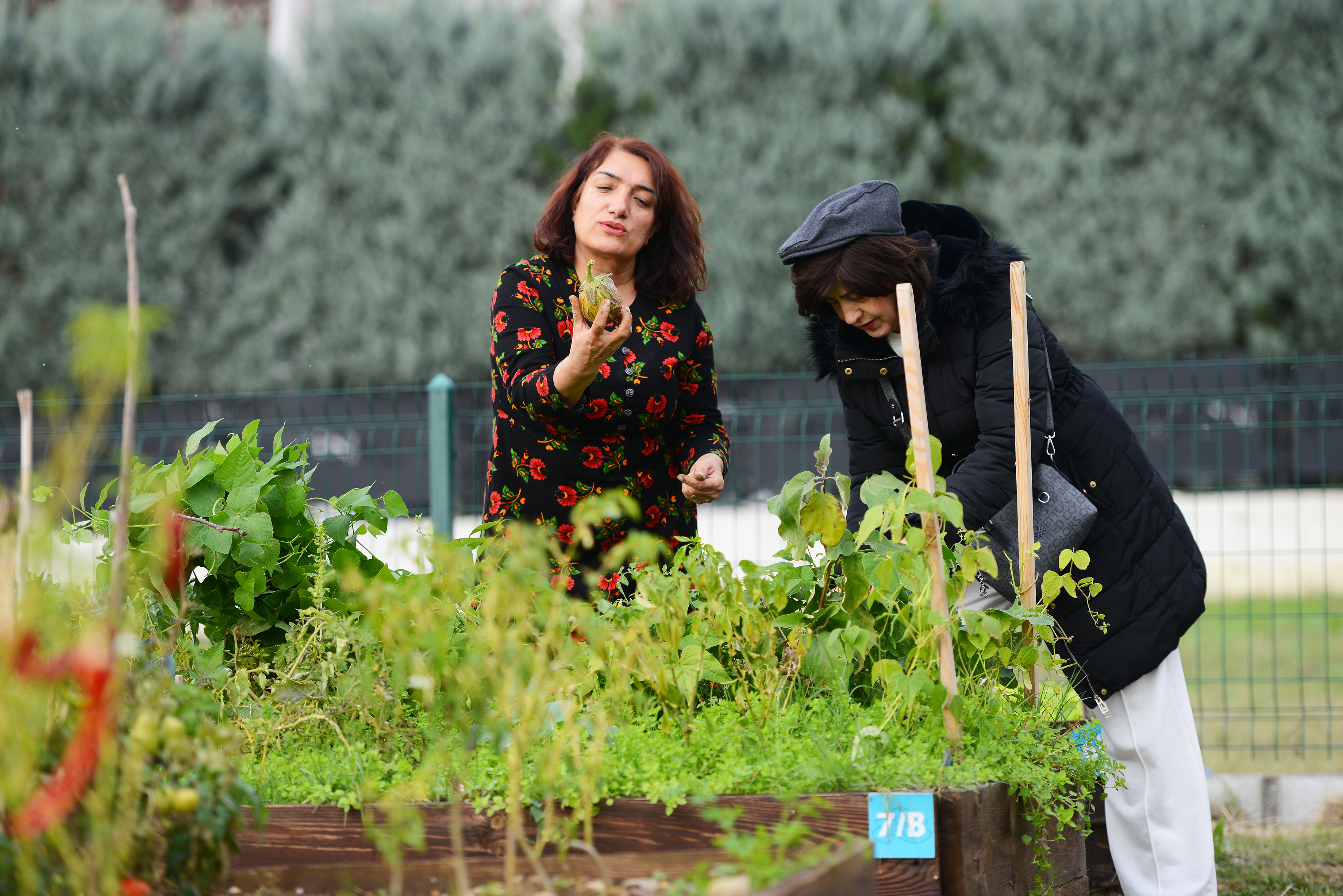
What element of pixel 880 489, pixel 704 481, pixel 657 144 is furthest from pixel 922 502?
pixel 657 144

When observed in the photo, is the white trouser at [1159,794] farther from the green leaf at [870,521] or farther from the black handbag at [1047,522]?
the green leaf at [870,521]

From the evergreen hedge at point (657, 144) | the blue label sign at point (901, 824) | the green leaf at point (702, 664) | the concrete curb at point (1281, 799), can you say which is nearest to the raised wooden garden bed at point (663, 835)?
the blue label sign at point (901, 824)

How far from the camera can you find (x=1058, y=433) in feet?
7.04

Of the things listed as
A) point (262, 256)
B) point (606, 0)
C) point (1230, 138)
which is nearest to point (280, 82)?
point (262, 256)

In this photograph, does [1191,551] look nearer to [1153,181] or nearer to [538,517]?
[538,517]

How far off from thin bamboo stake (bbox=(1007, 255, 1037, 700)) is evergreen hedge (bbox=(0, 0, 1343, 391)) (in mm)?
5776

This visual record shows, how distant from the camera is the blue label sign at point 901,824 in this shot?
1.48m

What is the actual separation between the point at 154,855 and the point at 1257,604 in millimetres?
6697

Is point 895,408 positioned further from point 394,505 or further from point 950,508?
point 394,505

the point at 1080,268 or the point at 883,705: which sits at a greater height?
the point at 1080,268

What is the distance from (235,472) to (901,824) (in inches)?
48.3

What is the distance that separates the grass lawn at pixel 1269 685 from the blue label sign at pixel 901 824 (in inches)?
90.0

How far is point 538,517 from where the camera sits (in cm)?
231

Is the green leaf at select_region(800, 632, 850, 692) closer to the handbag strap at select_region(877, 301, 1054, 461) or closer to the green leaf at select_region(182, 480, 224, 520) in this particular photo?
the handbag strap at select_region(877, 301, 1054, 461)
